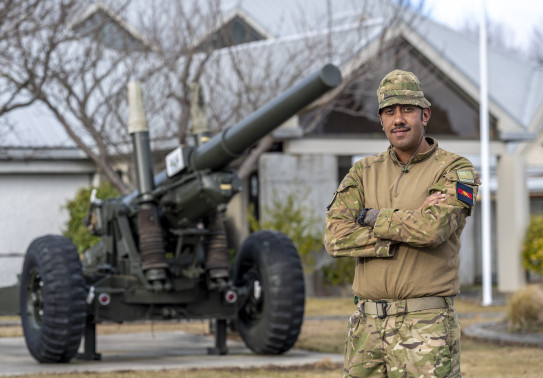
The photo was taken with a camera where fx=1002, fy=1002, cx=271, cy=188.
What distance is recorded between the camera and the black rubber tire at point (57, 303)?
943 cm

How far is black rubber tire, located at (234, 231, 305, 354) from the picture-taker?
10156 mm

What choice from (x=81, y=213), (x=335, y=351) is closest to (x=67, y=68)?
(x=81, y=213)

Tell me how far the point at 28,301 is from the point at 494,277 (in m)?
17.1

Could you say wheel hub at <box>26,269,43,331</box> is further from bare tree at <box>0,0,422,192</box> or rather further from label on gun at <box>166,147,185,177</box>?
bare tree at <box>0,0,422,192</box>

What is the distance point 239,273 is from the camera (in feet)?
36.4

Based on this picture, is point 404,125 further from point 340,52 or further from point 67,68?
point 340,52

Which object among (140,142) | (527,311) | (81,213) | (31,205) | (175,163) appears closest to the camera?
(175,163)

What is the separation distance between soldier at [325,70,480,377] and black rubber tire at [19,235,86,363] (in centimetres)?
550

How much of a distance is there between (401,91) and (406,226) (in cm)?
58

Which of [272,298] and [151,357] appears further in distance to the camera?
[151,357]

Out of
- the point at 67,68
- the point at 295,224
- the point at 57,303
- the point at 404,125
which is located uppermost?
the point at 67,68

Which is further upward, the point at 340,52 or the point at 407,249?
the point at 340,52

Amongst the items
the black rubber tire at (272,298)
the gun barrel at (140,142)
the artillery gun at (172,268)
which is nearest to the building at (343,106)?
the gun barrel at (140,142)

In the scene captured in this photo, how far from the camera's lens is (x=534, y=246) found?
2016 cm
